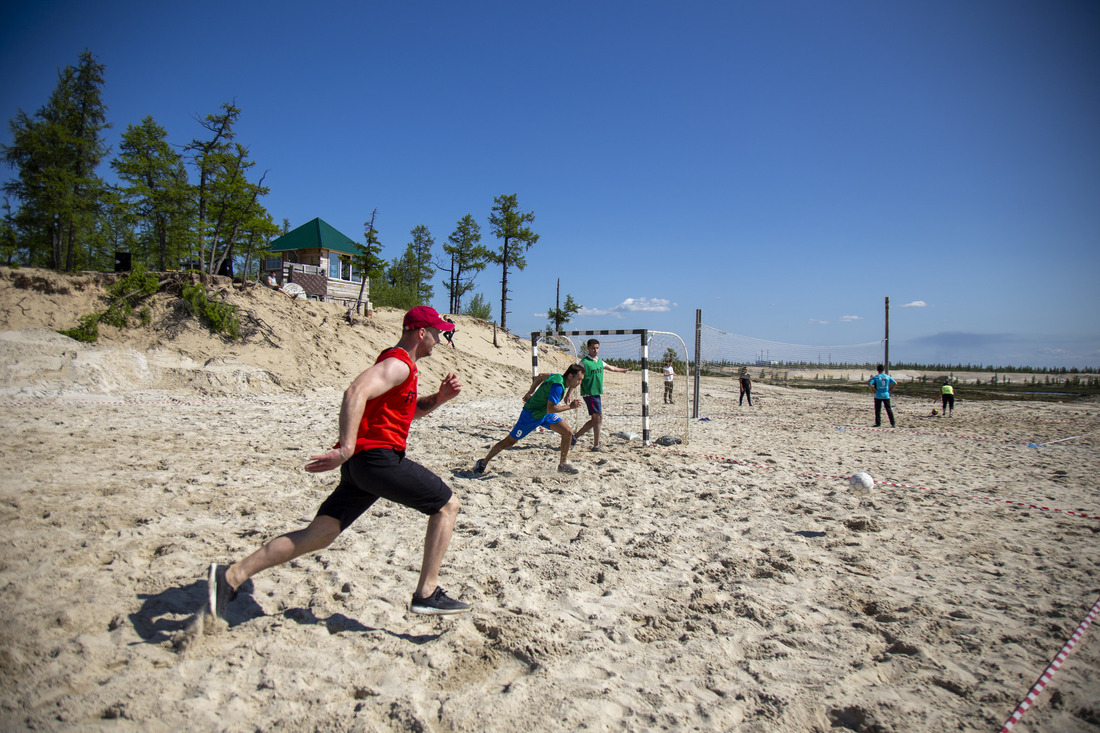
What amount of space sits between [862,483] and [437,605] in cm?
492

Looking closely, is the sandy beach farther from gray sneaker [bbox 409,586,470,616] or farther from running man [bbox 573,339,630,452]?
running man [bbox 573,339,630,452]

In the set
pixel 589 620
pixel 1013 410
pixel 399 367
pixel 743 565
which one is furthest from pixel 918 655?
pixel 1013 410

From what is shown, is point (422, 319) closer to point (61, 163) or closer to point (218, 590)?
point (218, 590)

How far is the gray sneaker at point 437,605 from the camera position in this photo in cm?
283

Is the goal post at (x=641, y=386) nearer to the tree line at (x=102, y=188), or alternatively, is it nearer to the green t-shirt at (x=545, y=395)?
the green t-shirt at (x=545, y=395)

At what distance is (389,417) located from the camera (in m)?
2.71

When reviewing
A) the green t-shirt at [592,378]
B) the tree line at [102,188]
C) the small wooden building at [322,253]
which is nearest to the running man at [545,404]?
the green t-shirt at [592,378]

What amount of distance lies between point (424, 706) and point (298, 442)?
20.3 ft

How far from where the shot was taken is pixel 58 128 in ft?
59.2

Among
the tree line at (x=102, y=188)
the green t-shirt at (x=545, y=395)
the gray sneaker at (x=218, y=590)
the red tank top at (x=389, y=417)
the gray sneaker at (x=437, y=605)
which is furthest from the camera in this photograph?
the tree line at (x=102, y=188)

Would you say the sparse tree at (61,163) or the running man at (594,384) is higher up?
the sparse tree at (61,163)

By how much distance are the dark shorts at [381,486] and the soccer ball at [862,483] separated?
4.92 m

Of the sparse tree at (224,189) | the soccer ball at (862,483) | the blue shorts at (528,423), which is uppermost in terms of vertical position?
the sparse tree at (224,189)

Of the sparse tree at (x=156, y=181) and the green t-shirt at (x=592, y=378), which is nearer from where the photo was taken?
the green t-shirt at (x=592, y=378)
